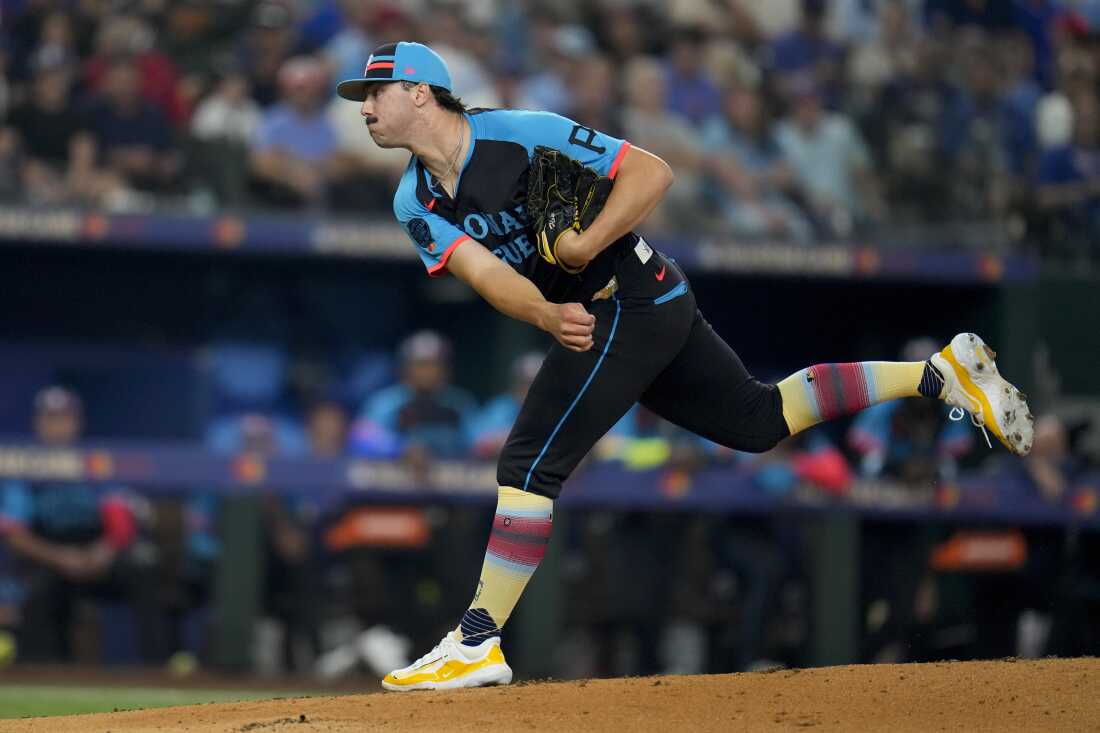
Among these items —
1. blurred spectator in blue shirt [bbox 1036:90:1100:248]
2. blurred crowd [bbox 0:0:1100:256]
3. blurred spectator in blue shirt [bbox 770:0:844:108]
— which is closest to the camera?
blurred crowd [bbox 0:0:1100:256]

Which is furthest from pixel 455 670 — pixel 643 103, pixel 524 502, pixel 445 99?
pixel 643 103

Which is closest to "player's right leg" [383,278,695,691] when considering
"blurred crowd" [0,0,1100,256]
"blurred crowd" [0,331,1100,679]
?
"blurred crowd" [0,331,1100,679]

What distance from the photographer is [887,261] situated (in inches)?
405

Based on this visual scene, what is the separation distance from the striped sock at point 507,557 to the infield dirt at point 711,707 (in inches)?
8.1

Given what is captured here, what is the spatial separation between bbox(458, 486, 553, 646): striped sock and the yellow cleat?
0.10 ft

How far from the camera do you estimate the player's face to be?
4695mm

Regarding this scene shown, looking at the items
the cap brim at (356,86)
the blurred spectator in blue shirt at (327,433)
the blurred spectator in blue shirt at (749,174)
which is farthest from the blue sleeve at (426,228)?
the blurred spectator in blue shirt at (749,174)

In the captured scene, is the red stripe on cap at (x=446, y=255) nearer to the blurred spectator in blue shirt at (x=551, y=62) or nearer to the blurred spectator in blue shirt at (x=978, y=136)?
the blurred spectator in blue shirt at (x=551, y=62)

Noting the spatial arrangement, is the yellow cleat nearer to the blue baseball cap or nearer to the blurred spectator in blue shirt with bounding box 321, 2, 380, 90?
the blue baseball cap

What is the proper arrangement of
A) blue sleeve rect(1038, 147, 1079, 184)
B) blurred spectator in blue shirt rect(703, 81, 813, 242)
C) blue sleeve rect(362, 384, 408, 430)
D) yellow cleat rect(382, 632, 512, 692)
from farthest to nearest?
1. blue sleeve rect(1038, 147, 1079, 184)
2. blurred spectator in blue shirt rect(703, 81, 813, 242)
3. blue sleeve rect(362, 384, 408, 430)
4. yellow cleat rect(382, 632, 512, 692)

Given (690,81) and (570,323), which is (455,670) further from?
(690,81)

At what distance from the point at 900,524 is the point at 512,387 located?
228 cm

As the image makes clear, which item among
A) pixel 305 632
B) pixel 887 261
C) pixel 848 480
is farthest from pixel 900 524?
pixel 305 632

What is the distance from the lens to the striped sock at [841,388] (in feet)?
16.9
